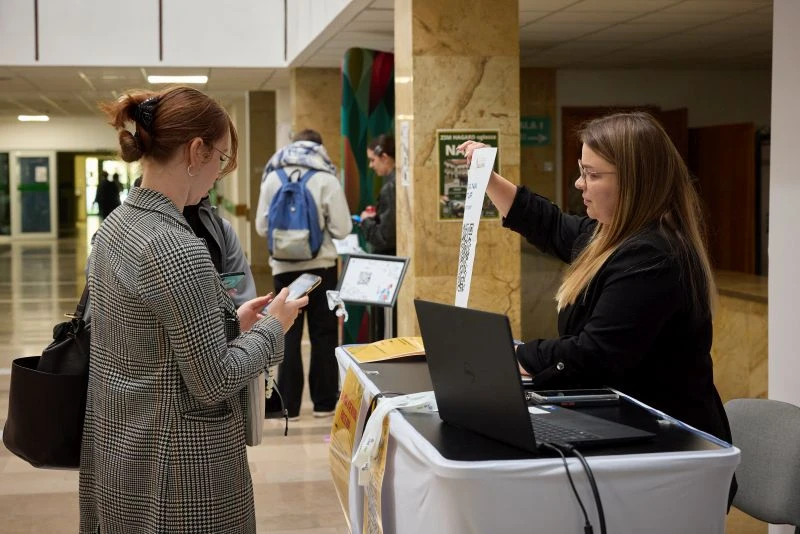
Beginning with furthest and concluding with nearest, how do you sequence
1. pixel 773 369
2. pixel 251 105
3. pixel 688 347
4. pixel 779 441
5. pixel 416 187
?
pixel 251 105
pixel 416 187
pixel 773 369
pixel 779 441
pixel 688 347

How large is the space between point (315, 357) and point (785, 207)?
10.8 feet

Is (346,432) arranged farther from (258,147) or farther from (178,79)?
(258,147)

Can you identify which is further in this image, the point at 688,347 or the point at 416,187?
the point at 416,187

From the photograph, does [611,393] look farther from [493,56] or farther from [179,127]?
[493,56]

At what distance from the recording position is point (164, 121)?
2.12m

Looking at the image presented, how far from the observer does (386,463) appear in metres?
2.18

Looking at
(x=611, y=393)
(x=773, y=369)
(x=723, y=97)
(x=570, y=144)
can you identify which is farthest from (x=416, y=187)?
(x=723, y=97)

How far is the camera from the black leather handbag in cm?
223

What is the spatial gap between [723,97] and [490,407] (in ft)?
35.6

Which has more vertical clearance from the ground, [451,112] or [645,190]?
[451,112]

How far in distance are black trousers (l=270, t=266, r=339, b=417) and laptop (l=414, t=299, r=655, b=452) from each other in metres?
4.18

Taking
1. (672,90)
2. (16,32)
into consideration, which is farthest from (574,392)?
(16,32)

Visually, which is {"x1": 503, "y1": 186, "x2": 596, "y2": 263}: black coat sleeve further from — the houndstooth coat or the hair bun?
the hair bun

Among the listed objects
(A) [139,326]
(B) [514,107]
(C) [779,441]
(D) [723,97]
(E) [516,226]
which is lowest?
(C) [779,441]
